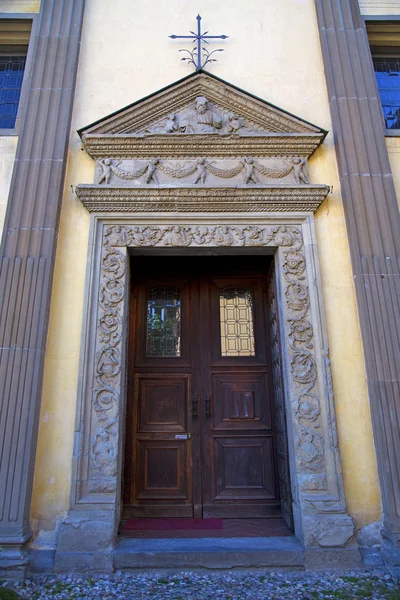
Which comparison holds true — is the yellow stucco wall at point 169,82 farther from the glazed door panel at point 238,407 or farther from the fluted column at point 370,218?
the glazed door panel at point 238,407

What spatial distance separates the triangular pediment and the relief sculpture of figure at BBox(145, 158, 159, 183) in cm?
15

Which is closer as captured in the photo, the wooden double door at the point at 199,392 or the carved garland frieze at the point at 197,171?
the wooden double door at the point at 199,392

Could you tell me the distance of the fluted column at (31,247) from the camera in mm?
3750

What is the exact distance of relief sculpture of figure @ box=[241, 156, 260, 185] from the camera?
4.77m

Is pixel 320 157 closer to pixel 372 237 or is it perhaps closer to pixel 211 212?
pixel 372 237

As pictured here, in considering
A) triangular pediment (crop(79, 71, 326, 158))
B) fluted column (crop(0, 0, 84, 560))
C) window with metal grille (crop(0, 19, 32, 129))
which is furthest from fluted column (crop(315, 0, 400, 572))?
window with metal grille (crop(0, 19, 32, 129))

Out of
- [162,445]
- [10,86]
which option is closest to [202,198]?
[162,445]

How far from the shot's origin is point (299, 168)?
4840mm

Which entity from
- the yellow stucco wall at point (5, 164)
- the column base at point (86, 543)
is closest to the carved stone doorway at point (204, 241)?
the column base at point (86, 543)

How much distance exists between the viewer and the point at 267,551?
368 cm

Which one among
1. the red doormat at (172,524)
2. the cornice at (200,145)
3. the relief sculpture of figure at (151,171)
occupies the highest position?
the cornice at (200,145)

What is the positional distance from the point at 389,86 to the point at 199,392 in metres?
5.09

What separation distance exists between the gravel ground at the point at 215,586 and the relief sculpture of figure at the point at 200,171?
13.3 feet

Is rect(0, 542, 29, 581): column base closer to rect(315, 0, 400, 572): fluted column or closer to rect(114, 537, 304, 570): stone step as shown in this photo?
rect(114, 537, 304, 570): stone step
